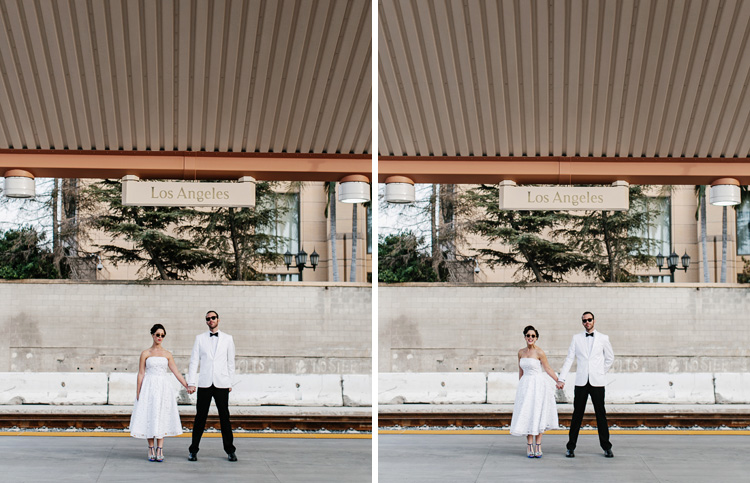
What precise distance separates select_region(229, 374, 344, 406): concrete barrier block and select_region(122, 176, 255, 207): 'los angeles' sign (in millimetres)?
4412

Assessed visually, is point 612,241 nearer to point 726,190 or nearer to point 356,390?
point 356,390

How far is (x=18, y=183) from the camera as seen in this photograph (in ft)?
24.5

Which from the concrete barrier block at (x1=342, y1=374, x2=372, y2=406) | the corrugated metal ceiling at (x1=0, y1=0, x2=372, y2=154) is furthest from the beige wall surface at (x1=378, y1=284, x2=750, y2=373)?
the corrugated metal ceiling at (x1=0, y1=0, x2=372, y2=154)

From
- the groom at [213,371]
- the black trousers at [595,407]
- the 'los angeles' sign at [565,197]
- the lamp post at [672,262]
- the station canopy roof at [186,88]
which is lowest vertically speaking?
the black trousers at [595,407]

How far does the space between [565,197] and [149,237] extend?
1221 centimetres

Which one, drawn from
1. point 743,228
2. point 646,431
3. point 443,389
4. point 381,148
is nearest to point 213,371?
point 381,148

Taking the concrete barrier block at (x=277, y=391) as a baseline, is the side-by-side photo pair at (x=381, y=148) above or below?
above

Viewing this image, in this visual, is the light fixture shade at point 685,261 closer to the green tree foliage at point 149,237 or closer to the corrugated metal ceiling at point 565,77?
the green tree foliage at point 149,237

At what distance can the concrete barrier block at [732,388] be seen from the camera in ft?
37.1

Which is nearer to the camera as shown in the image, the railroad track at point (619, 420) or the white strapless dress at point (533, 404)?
the white strapless dress at point (533, 404)

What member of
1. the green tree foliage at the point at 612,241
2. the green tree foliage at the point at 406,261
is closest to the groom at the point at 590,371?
the green tree foliage at the point at 612,241

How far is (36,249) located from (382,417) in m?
12.1

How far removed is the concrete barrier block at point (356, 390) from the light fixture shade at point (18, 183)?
6769 mm

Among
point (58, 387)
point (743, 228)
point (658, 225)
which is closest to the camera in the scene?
point (58, 387)
